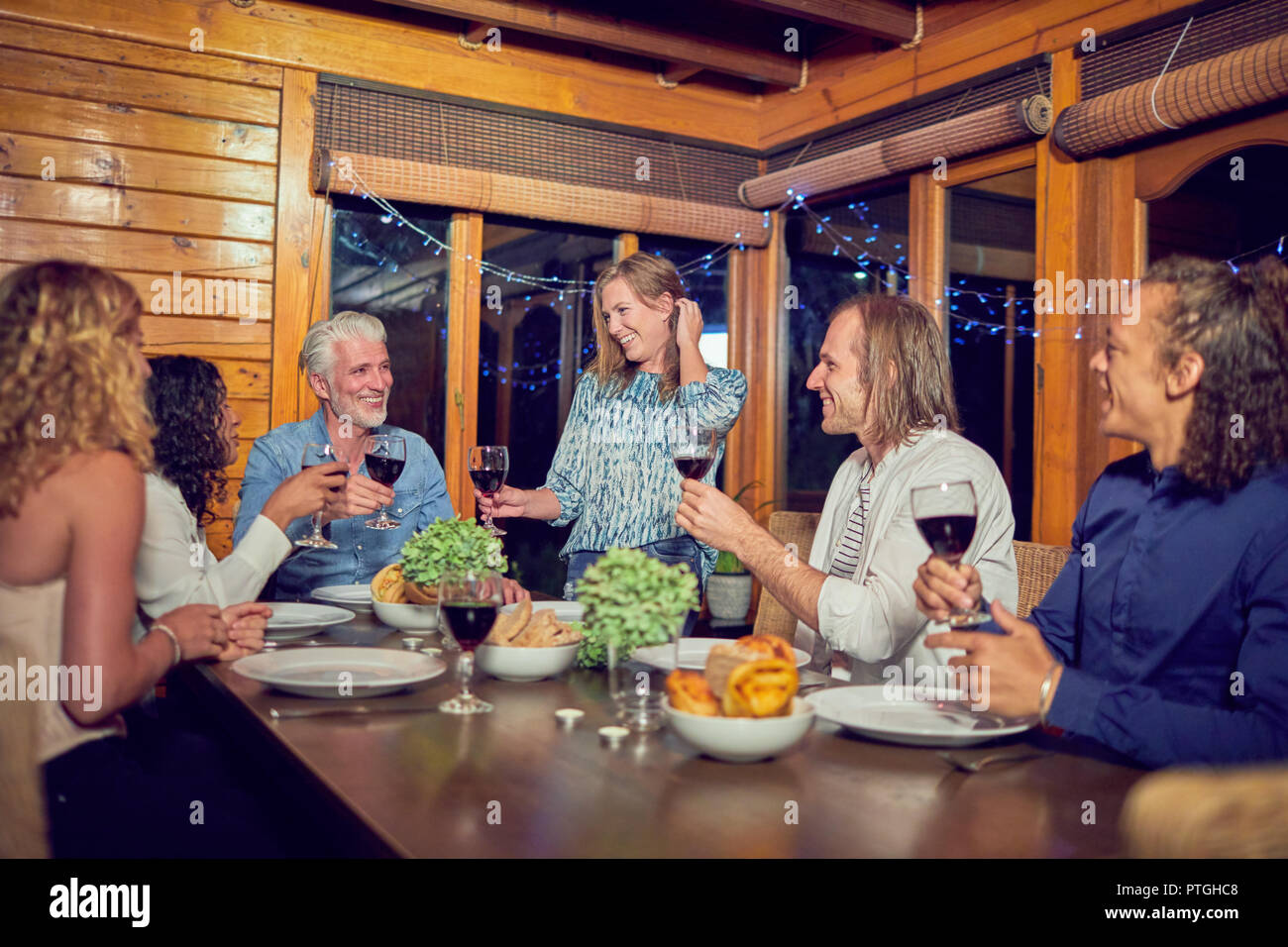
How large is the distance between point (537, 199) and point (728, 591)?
74.1 inches

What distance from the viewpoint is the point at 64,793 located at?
132 cm

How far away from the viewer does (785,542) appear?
2523mm

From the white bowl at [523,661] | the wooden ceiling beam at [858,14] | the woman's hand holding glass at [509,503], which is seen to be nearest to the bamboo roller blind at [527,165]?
the wooden ceiling beam at [858,14]

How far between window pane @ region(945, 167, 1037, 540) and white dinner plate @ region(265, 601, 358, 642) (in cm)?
242

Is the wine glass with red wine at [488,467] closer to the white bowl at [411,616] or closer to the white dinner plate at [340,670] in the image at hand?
the white bowl at [411,616]

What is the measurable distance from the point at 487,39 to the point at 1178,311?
3458 mm

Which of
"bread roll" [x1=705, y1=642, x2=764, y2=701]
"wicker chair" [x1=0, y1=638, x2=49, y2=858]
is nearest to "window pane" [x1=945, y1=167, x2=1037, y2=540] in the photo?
"bread roll" [x1=705, y1=642, x2=764, y2=701]

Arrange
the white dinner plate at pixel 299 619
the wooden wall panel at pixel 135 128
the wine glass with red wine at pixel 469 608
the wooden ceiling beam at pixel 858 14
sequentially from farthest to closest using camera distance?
the wooden ceiling beam at pixel 858 14
the wooden wall panel at pixel 135 128
the white dinner plate at pixel 299 619
the wine glass with red wine at pixel 469 608

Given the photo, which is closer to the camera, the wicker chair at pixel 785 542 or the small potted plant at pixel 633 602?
the small potted plant at pixel 633 602

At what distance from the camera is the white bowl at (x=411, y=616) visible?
2.00 metres

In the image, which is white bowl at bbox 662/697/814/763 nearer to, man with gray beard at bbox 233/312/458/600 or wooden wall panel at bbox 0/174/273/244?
man with gray beard at bbox 233/312/458/600

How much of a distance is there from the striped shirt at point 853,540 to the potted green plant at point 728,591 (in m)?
2.47
